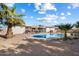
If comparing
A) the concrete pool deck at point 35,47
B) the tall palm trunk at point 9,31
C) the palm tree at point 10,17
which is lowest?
the concrete pool deck at point 35,47

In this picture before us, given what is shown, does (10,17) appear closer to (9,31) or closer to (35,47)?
(9,31)

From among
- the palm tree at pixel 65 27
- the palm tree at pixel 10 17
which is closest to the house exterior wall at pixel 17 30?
the palm tree at pixel 10 17

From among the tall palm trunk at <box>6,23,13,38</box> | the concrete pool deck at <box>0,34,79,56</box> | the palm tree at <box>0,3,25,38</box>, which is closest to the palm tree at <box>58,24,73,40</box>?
the concrete pool deck at <box>0,34,79,56</box>

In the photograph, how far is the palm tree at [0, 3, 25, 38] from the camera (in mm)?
3775

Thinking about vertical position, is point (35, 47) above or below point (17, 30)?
below

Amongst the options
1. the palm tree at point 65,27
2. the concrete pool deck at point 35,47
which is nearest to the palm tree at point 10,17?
the concrete pool deck at point 35,47

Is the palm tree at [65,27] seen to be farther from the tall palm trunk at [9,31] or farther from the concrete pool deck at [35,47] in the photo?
the tall palm trunk at [9,31]

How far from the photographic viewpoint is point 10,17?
12.4 feet

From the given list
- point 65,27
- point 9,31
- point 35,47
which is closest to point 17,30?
point 9,31

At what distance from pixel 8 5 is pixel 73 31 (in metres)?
0.97

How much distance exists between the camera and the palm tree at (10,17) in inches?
149

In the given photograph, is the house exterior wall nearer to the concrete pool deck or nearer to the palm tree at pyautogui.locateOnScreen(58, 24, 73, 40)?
the concrete pool deck

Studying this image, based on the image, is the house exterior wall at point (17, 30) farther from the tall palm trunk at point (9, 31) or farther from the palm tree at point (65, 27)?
the palm tree at point (65, 27)

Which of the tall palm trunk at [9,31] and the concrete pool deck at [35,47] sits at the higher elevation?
the tall palm trunk at [9,31]
